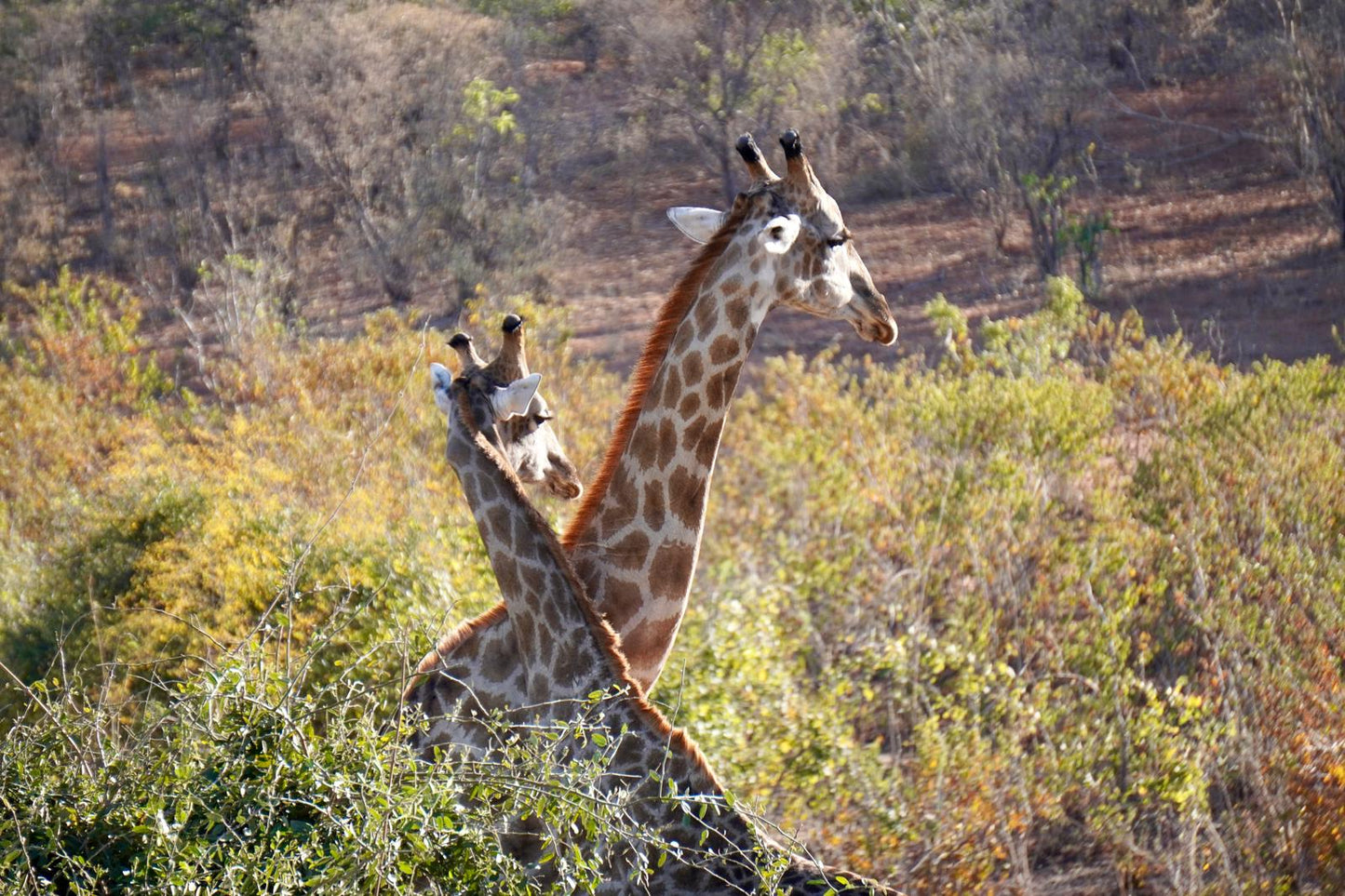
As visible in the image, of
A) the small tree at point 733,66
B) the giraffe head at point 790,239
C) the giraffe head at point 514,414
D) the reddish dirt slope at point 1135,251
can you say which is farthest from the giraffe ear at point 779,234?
the small tree at point 733,66

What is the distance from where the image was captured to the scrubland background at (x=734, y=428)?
3057 mm

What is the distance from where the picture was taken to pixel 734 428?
8.34 metres

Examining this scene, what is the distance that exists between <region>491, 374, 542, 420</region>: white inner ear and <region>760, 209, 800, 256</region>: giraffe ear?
0.70 m

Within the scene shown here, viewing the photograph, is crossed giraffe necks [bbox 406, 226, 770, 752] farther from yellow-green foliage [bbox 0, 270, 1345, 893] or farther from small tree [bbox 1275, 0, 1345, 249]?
small tree [bbox 1275, 0, 1345, 249]

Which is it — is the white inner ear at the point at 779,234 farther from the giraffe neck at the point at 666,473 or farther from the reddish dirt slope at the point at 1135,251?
the reddish dirt slope at the point at 1135,251

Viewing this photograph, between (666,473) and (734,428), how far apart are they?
4.44 meters

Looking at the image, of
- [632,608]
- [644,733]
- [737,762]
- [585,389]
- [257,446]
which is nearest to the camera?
[644,733]

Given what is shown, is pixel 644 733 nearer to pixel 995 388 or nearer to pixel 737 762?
pixel 737 762

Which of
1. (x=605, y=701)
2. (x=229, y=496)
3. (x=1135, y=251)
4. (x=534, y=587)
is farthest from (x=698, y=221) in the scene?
(x=1135, y=251)

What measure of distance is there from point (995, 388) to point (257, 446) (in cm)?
401

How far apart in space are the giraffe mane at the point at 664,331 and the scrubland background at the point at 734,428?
2.05 feet

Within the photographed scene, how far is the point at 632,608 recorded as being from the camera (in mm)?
3824

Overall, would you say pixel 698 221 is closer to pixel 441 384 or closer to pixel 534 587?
pixel 441 384

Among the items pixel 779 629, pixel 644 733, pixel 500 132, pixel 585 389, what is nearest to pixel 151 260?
pixel 500 132
